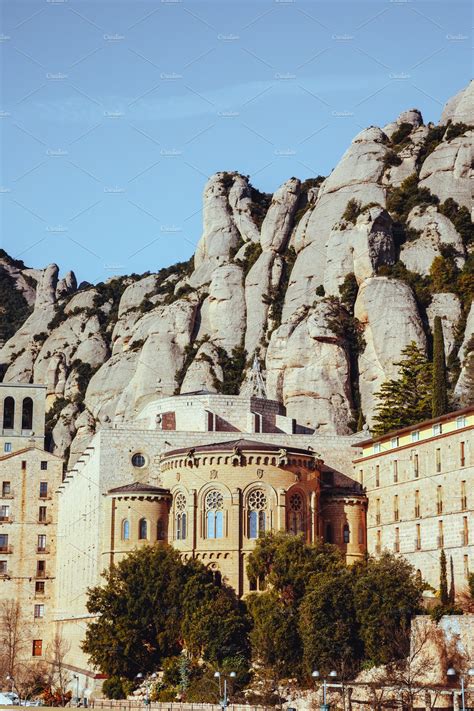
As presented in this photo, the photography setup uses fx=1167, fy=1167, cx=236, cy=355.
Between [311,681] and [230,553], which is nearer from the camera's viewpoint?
[311,681]

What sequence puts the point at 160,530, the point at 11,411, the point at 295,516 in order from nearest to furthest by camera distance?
the point at 295,516 < the point at 160,530 < the point at 11,411

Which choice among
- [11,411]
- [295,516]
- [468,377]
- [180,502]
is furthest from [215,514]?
[11,411]

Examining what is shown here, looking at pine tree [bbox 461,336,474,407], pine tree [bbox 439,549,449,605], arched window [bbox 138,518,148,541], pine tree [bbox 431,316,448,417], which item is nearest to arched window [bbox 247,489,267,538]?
arched window [bbox 138,518,148,541]

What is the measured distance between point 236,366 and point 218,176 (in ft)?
112

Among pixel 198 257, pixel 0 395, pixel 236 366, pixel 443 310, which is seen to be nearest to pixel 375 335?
pixel 443 310

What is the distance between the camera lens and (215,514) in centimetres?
6906

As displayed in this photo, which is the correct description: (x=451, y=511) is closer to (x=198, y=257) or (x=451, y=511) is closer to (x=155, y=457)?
(x=155, y=457)

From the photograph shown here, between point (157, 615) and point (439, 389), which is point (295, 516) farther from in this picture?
point (439, 389)

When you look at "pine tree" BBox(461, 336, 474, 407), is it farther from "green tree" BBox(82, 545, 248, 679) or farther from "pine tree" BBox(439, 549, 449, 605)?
"green tree" BBox(82, 545, 248, 679)

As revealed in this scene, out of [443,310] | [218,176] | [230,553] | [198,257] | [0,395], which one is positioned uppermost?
[218,176]

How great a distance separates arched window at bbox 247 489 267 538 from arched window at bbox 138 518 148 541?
22.5 feet

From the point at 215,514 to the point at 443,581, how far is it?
14107 millimetres

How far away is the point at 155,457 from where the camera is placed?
75.8 meters

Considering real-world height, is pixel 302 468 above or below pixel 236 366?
below
